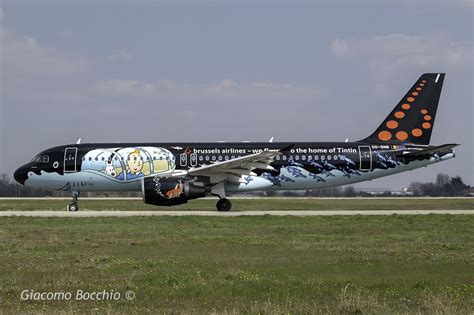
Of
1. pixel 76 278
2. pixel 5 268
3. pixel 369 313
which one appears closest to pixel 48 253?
pixel 5 268

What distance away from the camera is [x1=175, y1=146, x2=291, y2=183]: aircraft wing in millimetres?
32719

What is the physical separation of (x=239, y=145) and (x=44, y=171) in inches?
400

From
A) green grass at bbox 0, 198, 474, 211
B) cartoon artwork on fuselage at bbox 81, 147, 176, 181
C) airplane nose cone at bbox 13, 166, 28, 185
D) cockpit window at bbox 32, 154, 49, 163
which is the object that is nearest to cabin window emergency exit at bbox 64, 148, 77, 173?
cartoon artwork on fuselage at bbox 81, 147, 176, 181

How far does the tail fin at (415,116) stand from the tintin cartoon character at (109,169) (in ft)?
45.2

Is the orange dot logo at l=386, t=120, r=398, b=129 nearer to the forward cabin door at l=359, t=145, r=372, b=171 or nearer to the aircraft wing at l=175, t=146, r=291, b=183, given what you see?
the forward cabin door at l=359, t=145, r=372, b=171

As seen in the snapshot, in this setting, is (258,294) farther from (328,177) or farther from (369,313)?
(328,177)

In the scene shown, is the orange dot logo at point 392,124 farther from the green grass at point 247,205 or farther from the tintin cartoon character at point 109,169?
the tintin cartoon character at point 109,169

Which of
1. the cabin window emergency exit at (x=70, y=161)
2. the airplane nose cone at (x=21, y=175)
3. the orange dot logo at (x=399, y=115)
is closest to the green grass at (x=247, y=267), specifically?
the cabin window emergency exit at (x=70, y=161)

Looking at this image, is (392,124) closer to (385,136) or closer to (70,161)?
(385,136)

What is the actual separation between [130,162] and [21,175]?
6.04 meters

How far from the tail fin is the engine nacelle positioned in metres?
11.2

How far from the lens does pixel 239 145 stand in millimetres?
35969

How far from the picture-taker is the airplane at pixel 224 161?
115 ft

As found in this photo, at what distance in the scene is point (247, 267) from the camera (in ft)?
48.1
